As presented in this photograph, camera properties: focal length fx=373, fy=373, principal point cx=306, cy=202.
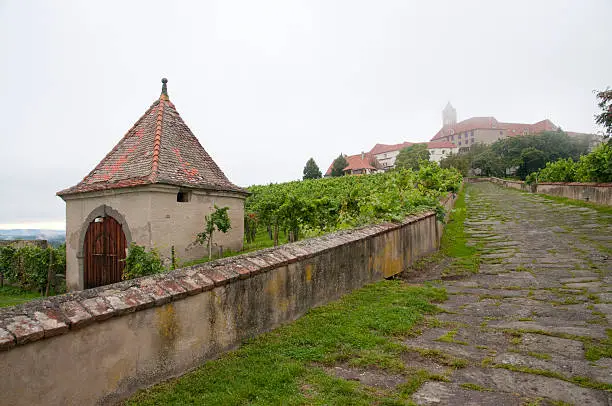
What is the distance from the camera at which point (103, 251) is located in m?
12.4

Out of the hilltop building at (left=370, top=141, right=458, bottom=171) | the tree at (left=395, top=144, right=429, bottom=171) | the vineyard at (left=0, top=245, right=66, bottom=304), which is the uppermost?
the hilltop building at (left=370, top=141, right=458, bottom=171)

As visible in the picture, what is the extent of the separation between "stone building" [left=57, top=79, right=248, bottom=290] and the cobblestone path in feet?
28.7

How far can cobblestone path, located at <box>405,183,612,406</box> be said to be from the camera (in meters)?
2.77

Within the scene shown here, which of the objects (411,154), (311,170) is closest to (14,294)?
(311,170)

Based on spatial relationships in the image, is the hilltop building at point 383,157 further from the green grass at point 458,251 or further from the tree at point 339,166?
the green grass at point 458,251

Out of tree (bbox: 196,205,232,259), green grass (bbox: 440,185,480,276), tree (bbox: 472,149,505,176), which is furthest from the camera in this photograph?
tree (bbox: 472,149,505,176)

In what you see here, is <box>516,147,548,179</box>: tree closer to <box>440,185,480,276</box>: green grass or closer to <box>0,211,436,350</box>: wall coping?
<box>440,185,480,276</box>: green grass

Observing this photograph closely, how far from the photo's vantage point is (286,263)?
4043 mm

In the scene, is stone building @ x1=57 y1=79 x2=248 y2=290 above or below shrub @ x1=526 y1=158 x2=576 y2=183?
below

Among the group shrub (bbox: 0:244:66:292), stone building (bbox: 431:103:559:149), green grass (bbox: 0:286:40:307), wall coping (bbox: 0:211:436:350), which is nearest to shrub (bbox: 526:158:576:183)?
wall coping (bbox: 0:211:436:350)

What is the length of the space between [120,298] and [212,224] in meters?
10.3

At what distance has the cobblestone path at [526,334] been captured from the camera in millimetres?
2771

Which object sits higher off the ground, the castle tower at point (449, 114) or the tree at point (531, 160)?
the castle tower at point (449, 114)

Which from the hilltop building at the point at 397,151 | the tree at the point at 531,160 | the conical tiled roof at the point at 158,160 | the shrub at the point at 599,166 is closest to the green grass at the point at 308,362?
the conical tiled roof at the point at 158,160
